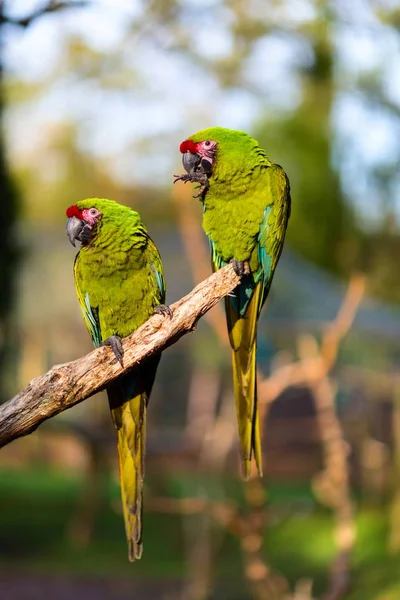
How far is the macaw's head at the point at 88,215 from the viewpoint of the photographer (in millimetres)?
970

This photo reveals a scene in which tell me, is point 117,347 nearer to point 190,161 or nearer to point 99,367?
point 99,367

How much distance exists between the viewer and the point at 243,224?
1090mm

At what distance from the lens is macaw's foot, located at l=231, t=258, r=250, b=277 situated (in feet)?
3.37

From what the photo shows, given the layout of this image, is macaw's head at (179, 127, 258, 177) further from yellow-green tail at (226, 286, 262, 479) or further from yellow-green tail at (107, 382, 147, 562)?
yellow-green tail at (107, 382, 147, 562)

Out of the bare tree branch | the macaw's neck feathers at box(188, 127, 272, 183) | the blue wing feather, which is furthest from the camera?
the bare tree branch

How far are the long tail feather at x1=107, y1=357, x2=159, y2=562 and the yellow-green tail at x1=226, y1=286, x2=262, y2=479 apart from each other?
11 centimetres

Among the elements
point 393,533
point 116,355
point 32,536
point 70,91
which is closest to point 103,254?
point 116,355

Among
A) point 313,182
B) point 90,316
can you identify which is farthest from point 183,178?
point 313,182

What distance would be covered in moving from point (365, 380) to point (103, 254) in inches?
258

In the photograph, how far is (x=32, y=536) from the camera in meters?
6.98

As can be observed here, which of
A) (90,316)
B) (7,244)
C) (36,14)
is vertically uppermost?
(36,14)

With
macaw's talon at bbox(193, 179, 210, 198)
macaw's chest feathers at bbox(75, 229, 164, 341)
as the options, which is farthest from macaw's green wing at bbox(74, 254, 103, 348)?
macaw's talon at bbox(193, 179, 210, 198)

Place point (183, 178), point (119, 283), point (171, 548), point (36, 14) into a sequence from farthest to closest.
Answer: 1. point (171, 548)
2. point (36, 14)
3. point (119, 283)
4. point (183, 178)

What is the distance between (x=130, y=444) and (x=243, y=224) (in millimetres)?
325
